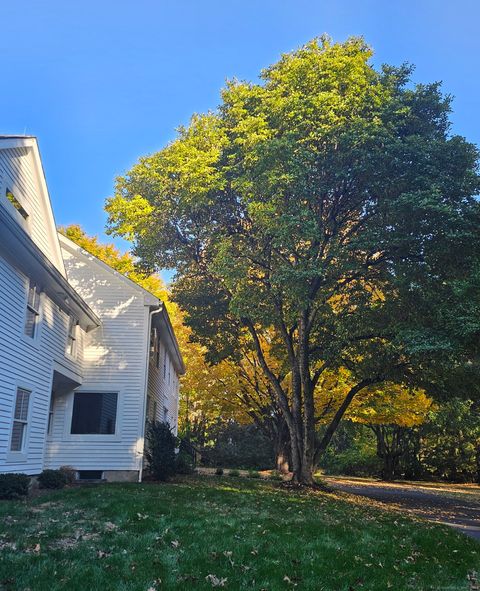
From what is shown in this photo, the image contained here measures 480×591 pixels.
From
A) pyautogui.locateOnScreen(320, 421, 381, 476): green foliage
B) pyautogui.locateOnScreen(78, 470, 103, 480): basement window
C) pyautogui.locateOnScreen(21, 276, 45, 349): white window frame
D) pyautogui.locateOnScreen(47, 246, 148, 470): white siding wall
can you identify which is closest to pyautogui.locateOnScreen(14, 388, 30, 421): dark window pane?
pyautogui.locateOnScreen(21, 276, 45, 349): white window frame

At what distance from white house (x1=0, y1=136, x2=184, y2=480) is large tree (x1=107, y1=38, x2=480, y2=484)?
2.42m

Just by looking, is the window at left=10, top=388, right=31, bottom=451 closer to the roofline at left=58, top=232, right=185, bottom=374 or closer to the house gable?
the house gable

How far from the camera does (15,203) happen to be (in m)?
12.7

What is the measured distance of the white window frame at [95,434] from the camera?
53.4ft

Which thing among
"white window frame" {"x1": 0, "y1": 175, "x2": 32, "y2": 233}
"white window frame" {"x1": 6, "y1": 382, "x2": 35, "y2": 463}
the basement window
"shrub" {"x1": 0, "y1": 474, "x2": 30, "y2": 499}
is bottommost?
the basement window

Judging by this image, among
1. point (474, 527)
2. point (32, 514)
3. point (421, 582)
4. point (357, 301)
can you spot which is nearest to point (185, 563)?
point (421, 582)

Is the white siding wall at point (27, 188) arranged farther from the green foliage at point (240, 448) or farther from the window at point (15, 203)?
the green foliage at point (240, 448)

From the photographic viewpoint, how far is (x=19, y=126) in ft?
42.7

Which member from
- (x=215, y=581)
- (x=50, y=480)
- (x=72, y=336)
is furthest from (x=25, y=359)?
(x=215, y=581)

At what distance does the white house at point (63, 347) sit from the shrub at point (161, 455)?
0.43 m

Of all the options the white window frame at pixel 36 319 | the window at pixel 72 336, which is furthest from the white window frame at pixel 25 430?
the window at pixel 72 336

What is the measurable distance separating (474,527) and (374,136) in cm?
1021

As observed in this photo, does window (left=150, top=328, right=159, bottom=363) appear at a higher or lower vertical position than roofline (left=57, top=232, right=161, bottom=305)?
lower

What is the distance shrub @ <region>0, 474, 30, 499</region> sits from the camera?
10.0 metres
